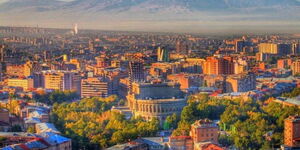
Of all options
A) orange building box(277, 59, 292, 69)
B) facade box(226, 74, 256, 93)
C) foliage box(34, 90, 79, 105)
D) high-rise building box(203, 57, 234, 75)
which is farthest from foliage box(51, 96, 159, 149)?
orange building box(277, 59, 292, 69)

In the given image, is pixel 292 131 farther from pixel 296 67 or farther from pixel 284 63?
pixel 284 63

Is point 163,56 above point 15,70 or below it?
above

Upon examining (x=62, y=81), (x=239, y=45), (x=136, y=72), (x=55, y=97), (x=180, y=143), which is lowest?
(x=55, y=97)

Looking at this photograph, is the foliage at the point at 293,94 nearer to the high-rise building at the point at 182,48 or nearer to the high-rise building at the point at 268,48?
the high-rise building at the point at 268,48

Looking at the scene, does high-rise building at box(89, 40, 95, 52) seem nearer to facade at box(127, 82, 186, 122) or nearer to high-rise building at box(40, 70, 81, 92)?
high-rise building at box(40, 70, 81, 92)

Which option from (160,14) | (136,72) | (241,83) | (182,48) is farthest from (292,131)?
(160,14)

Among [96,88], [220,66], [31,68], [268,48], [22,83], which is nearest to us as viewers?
[96,88]

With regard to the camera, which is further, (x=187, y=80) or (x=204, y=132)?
(x=187, y=80)

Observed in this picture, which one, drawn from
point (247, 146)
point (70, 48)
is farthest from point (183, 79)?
point (70, 48)
